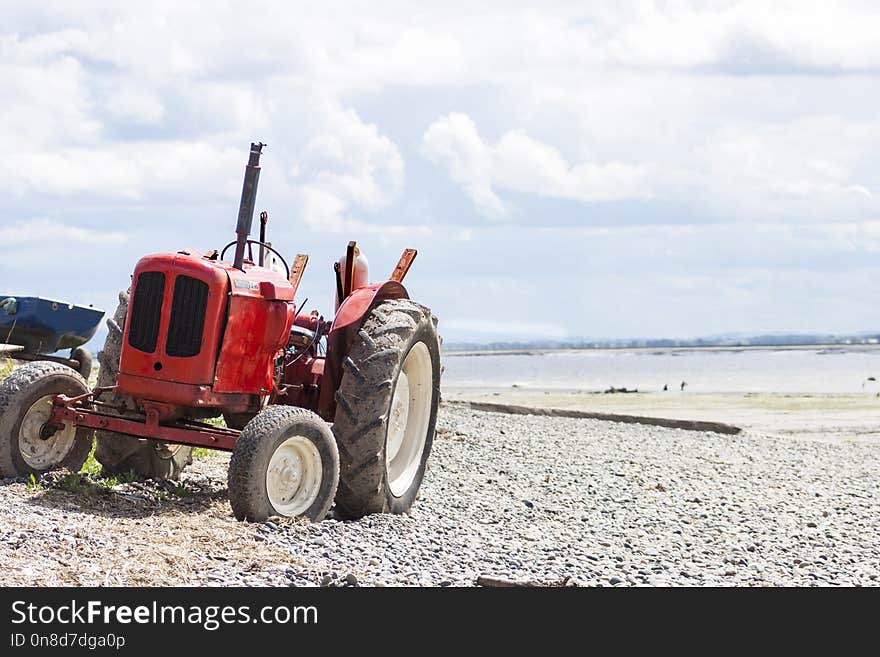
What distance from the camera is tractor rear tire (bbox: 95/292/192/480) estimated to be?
919 centimetres

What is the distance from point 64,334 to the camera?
55.0 feet

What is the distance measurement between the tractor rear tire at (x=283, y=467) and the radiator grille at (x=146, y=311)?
1.12 meters

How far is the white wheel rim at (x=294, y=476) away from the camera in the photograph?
800cm

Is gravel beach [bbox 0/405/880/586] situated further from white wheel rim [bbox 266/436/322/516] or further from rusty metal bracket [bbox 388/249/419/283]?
rusty metal bracket [bbox 388/249/419/283]

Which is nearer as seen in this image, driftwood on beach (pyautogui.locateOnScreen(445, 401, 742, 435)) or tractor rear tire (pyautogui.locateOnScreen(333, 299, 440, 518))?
tractor rear tire (pyautogui.locateOnScreen(333, 299, 440, 518))

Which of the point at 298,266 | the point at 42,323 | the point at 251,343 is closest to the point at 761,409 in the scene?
the point at 42,323

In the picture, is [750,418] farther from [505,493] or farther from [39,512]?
[39,512]

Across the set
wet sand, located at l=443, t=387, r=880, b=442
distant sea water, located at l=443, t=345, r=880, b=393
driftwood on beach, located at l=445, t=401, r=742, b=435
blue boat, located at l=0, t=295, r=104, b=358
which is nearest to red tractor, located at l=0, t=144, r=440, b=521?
distant sea water, located at l=443, t=345, r=880, b=393

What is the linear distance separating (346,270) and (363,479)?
2.09 metres

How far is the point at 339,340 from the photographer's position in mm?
9141

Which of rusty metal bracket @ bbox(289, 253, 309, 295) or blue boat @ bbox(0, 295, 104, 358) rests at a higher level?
rusty metal bracket @ bbox(289, 253, 309, 295)

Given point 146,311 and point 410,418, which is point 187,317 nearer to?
point 146,311

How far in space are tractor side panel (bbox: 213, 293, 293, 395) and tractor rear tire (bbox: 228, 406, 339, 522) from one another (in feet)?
2.24

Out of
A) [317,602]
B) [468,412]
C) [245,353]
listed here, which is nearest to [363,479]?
[245,353]
